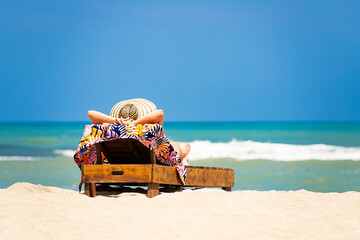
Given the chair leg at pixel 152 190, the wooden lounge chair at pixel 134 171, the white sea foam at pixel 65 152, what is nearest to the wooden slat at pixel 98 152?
the wooden lounge chair at pixel 134 171

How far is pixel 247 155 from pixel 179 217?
12489 millimetres

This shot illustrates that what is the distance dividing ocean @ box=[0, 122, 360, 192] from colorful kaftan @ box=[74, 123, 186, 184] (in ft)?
14.7

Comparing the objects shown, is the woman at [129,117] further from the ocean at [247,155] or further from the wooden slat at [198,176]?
the ocean at [247,155]

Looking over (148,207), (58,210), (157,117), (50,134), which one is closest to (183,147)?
(157,117)

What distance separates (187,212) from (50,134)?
65.4 feet

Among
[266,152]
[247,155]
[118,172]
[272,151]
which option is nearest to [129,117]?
[118,172]

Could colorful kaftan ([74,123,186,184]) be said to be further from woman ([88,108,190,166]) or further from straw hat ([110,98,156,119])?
straw hat ([110,98,156,119])

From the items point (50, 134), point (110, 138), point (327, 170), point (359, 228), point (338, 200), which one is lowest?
point (359, 228)

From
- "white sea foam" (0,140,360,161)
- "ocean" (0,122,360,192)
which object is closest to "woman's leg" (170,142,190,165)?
"ocean" (0,122,360,192)

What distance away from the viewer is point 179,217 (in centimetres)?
402

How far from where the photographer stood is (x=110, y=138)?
518cm

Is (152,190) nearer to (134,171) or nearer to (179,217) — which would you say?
(134,171)

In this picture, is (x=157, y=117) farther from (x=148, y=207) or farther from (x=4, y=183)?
(x=4, y=183)

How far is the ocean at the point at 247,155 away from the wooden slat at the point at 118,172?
4.47 m
